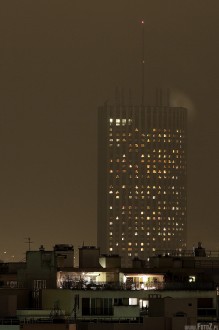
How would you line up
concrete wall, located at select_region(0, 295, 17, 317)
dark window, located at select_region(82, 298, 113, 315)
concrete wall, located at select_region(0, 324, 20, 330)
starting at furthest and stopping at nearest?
dark window, located at select_region(82, 298, 113, 315), concrete wall, located at select_region(0, 295, 17, 317), concrete wall, located at select_region(0, 324, 20, 330)

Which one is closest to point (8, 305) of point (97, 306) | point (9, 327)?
point (97, 306)

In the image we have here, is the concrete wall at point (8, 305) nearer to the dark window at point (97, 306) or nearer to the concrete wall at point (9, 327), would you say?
the dark window at point (97, 306)

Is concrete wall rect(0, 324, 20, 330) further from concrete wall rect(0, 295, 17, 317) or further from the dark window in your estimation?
the dark window

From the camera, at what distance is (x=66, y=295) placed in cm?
7588

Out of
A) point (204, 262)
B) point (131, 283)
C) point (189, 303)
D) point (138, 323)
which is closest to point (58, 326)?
point (138, 323)

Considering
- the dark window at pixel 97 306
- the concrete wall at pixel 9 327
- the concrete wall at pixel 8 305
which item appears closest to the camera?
the concrete wall at pixel 9 327

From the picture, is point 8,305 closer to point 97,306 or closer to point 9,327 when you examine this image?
point 97,306

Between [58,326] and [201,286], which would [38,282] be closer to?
[201,286]

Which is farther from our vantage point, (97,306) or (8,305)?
(97,306)

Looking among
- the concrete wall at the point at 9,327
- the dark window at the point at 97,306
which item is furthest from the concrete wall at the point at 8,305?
the concrete wall at the point at 9,327

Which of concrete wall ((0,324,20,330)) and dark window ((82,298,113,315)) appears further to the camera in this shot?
dark window ((82,298,113,315))

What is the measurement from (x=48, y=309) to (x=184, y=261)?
96.6 feet

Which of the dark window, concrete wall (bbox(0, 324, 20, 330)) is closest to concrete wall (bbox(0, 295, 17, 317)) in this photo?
the dark window

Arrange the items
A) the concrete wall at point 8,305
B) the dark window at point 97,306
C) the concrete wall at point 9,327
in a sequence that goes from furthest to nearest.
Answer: the dark window at point 97,306 → the concrete wall at point 8,305 → the concrete wall at point 9,327
